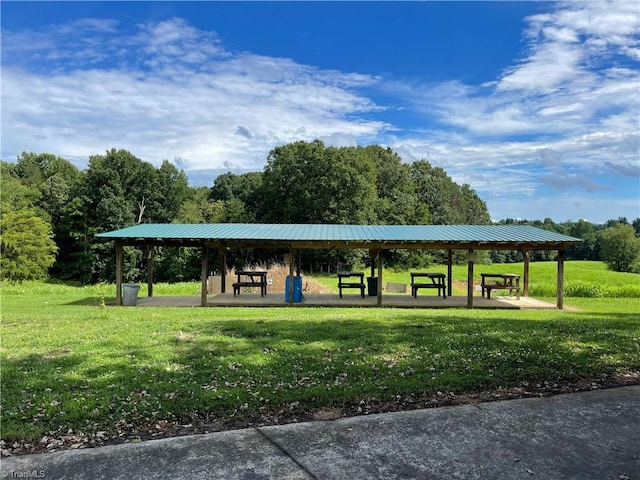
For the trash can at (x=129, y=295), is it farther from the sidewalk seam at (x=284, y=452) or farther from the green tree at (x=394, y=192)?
Answer: the green tree at (x=394, y=192)

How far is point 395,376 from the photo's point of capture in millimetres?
4953

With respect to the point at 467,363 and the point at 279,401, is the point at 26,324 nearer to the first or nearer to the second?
the point at 279,401

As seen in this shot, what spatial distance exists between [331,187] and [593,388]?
117ft

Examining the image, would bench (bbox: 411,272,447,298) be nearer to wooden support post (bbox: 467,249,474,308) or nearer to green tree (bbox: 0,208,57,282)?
wooden support post (bbox: 467,249,474,308)

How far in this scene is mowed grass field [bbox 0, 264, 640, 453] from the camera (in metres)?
3.95

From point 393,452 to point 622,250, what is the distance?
196ft

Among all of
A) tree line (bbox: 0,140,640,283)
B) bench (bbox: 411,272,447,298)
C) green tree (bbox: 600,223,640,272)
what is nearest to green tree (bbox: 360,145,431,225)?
tree line (bbox: 0,140,640,283)

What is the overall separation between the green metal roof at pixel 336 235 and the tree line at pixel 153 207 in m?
17.8

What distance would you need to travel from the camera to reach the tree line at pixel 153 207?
116 feet

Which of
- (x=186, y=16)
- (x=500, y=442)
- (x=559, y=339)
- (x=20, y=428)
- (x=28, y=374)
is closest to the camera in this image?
(x=500, y=442)

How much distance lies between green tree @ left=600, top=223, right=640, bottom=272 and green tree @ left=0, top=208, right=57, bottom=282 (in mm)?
56229

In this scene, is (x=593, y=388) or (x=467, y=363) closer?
(x=593, y=388)

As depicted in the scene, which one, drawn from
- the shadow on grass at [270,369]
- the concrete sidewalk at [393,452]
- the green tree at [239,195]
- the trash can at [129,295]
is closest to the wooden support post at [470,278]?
the shadow on grass at [270,369]

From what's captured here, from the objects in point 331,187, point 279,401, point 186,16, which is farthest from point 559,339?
point 331,187
